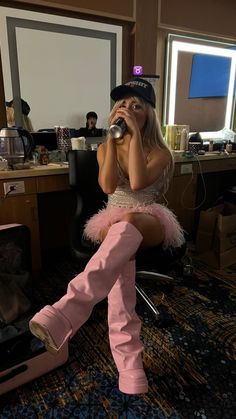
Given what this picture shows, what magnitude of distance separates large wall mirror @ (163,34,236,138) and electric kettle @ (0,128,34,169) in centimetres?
129

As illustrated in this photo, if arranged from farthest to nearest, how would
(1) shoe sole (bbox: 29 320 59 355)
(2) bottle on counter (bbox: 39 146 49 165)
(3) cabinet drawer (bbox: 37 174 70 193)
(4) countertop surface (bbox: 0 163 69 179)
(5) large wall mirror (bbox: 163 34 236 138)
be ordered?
1. (5) large wall mirror (bbox: 163 34 236 138)
2. (2) bottle on counter (bbox: 39 146 49 165)
3. (3) cabinet drawer (bbox: 37 174 70 193)
4. (4) countertop surface (bbox: 0 163 69 179)
5. (1) shoe sole (bbox: 29 320 59 355)

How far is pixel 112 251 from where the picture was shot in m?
1.03

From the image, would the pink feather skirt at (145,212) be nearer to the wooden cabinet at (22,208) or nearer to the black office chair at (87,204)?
the black office chair at (87,204)

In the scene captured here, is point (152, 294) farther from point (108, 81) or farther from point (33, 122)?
point (108, 81)

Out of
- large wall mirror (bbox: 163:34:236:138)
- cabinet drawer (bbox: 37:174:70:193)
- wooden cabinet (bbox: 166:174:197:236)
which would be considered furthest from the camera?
large wall mirror (bbox: 163:34:236:138)

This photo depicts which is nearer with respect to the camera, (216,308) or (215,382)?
(215,382)

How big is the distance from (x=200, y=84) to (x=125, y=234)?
6.77 feet

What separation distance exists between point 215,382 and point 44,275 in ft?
3.97

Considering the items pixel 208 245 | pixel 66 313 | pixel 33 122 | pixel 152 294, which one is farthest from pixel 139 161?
pixel 208 245

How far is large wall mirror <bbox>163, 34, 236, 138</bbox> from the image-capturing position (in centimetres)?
243

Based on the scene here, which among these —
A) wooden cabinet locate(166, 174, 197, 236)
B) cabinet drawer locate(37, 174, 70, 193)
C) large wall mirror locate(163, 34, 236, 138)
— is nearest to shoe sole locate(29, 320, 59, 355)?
cabinet drawer locate(37, 174, 70, 193)

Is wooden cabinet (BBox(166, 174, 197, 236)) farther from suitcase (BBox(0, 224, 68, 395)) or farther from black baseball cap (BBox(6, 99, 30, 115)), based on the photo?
suitcase (BBox(0, 224, 68, 395))

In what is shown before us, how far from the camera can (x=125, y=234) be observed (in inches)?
42.2

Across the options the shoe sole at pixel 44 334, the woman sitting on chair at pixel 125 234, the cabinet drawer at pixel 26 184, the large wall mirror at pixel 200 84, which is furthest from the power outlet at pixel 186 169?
the shoe sole at pixel 44 334
